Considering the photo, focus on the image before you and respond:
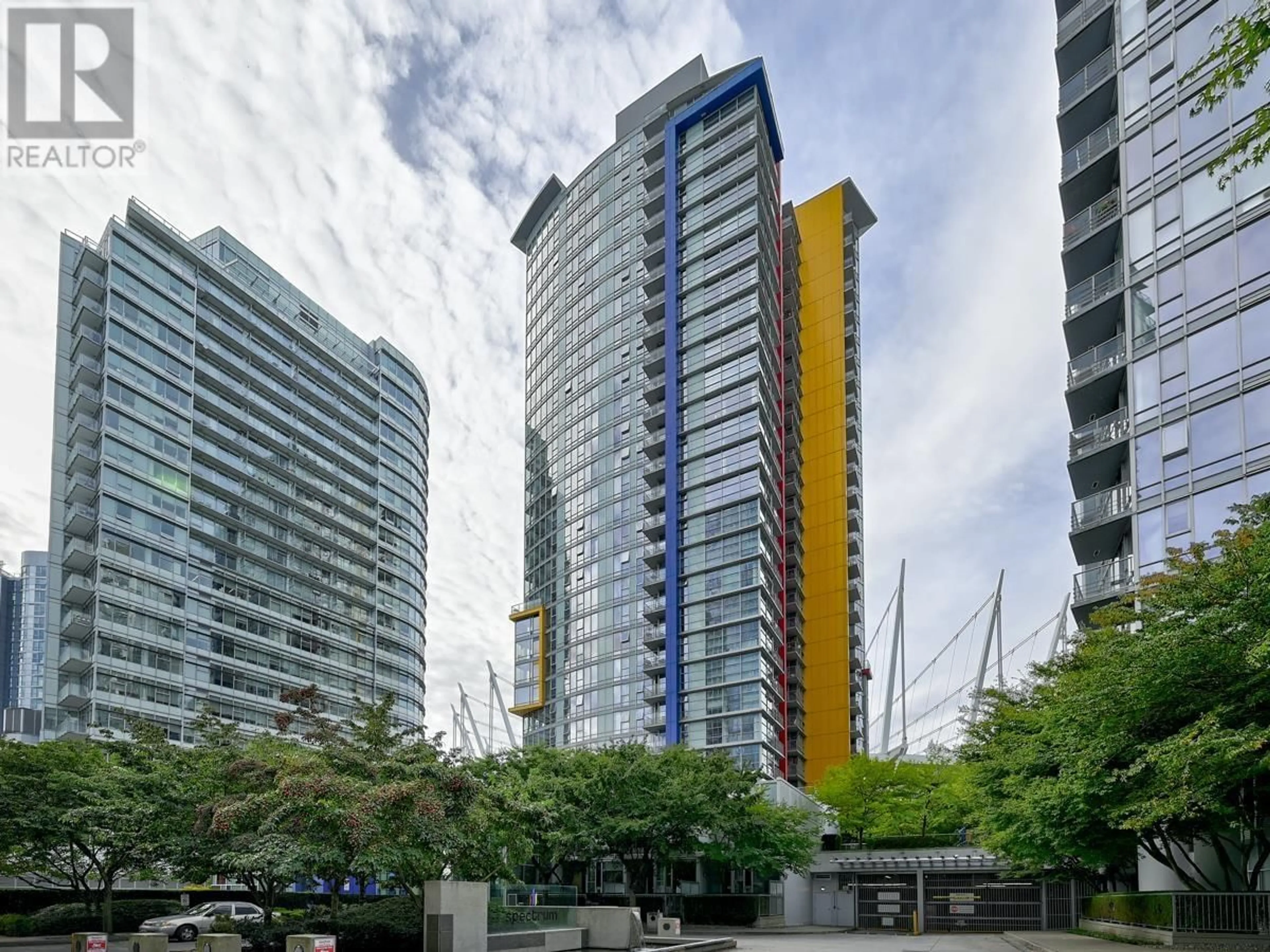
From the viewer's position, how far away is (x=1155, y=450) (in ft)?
122

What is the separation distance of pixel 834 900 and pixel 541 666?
52.3 metres

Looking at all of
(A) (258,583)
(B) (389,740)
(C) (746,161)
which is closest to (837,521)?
(C) (746,161)

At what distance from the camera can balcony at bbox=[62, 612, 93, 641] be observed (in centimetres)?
8306

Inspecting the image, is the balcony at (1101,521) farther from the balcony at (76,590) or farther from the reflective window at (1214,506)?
the balcony at (76,590)

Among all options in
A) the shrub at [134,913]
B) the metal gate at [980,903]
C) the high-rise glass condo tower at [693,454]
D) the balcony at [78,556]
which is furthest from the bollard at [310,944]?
the balcony at [78,556]

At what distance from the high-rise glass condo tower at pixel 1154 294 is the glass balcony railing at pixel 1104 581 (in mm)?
66

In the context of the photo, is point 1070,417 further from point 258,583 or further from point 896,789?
point 258,583

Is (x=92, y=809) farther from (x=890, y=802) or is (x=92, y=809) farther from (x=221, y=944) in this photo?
(x=890, y=802)

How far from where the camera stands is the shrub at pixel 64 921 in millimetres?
37438

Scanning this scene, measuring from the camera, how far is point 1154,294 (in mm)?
38594

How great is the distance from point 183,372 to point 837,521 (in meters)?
61.1

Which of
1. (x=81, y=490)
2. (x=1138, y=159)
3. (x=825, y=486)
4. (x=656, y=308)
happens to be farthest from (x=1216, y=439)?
(x=81, y=490)

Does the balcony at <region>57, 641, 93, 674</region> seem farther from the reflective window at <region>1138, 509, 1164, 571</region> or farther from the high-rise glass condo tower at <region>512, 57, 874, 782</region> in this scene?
the reflective window at <region>1138, 509, 1164, 571</region>

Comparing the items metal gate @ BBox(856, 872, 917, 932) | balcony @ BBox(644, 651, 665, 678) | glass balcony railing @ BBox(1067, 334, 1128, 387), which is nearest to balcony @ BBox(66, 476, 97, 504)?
balcony @ BBox(644, 651, 665, 678)
